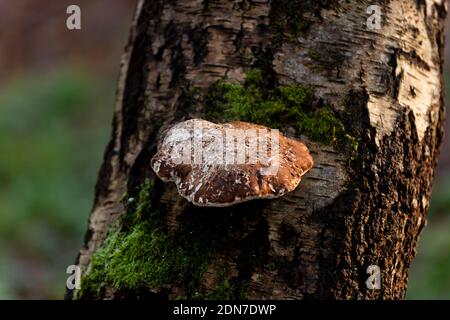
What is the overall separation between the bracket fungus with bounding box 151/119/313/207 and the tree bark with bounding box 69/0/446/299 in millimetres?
191

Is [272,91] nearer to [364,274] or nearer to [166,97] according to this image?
[166,97]

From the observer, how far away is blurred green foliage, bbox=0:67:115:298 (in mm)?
6387

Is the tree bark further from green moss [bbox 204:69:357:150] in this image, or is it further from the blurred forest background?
the blurred forest background

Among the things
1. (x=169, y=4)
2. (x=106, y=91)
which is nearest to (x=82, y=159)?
(x=106, y=91)

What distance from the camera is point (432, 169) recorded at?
263 cm

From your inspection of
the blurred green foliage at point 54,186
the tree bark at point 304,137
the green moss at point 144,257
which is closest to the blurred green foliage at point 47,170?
the blurred green foliage at point 54,186

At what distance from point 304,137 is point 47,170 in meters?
5.74

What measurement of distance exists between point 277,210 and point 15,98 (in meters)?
7.53

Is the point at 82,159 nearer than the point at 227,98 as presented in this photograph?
No

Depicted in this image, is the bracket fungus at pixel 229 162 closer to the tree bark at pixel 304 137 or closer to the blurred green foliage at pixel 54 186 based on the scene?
the tree bark at pixel 304 137

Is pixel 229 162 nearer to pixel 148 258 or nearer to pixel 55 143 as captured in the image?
pixel 148 258

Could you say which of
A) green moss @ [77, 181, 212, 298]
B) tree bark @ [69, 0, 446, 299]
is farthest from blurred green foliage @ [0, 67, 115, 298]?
tree bark @ [69, 0, 446, 299]

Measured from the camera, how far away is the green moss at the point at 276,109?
2.35m

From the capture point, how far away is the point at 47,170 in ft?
24.5
